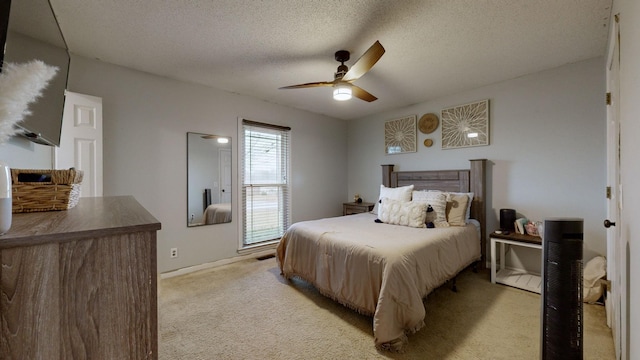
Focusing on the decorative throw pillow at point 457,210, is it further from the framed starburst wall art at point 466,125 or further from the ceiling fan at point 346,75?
the ceiling fan at point 346,75

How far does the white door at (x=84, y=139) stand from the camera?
226 cm

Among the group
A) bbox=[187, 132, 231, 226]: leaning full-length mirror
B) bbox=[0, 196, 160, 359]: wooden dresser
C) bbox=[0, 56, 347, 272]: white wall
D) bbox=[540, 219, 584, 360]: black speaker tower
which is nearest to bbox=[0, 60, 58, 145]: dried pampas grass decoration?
bbox=[0, 196, 160, 359]: wooden dresser

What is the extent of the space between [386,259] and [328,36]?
1875 mm

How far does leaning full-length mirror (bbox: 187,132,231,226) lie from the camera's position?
3.20 meters

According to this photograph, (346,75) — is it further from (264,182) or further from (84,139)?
(84,139)

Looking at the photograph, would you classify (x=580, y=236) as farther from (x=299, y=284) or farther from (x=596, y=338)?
(x=299, y=284)

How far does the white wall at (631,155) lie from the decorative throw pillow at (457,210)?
1.63 m

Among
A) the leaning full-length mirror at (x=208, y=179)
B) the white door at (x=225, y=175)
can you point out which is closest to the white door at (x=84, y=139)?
the leaning full-length mirror at (x=208, y=179)

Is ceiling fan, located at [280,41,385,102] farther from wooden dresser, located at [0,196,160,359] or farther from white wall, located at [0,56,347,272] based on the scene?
wooden dresser, located at [0,196,160,359]

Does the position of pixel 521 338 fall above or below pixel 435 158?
below

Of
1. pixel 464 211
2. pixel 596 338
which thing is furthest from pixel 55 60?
pixel 596 338

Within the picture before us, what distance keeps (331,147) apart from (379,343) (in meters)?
3.54

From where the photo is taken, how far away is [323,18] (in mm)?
1899

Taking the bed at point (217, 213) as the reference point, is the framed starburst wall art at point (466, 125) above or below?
above
